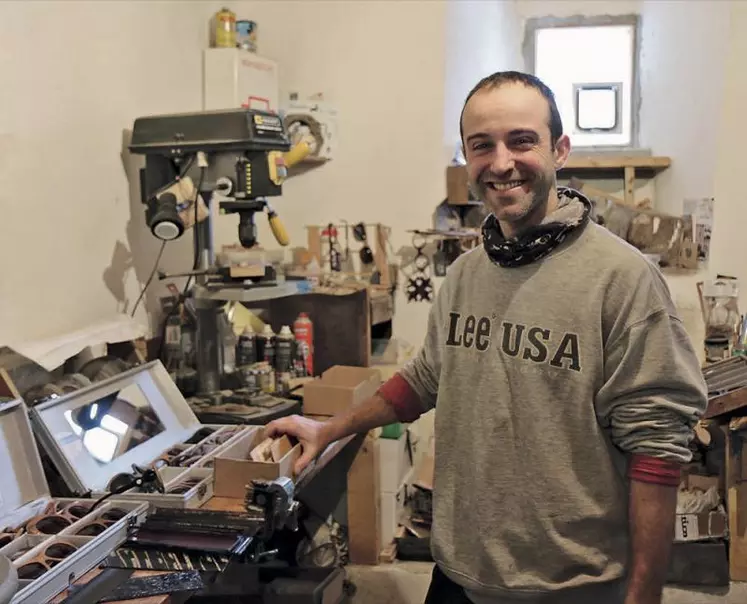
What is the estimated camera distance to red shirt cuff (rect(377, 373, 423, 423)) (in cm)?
166

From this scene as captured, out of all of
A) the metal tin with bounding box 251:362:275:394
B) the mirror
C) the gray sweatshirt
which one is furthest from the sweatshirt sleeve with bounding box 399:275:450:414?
the metal tin with bounding box 251:362:275:394

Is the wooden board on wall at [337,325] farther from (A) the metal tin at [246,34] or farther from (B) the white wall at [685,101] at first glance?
(B) the white wall at [685,101]

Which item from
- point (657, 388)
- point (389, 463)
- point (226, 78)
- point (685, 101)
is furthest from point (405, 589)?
point (685, 101)

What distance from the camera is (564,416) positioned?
130 centimetres

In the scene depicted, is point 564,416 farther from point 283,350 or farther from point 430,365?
point 283,350

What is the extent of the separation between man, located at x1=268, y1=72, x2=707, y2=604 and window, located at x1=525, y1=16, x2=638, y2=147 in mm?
2556

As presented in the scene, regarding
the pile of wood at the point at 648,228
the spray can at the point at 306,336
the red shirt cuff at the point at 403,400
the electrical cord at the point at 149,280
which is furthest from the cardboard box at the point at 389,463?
the pile of wood at the point at 648,228

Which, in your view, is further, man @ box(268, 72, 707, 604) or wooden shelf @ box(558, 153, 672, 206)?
wooden shelf @ box(558, 153, 672, 206)

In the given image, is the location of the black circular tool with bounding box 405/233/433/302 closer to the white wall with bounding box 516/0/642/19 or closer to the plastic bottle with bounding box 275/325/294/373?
the plastic bottle with bounding box 275/325/294/373

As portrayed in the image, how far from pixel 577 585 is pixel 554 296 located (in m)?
0.48

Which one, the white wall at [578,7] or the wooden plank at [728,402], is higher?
the white wall at [578,7]

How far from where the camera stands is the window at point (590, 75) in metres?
3.79

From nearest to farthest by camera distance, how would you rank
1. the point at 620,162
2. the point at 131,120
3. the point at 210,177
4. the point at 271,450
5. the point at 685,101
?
the point at 271,450
the point at 210,177
the point at 131,120
the point at 685,101
the point at 620,162

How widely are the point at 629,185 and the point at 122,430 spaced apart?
8.56ft
